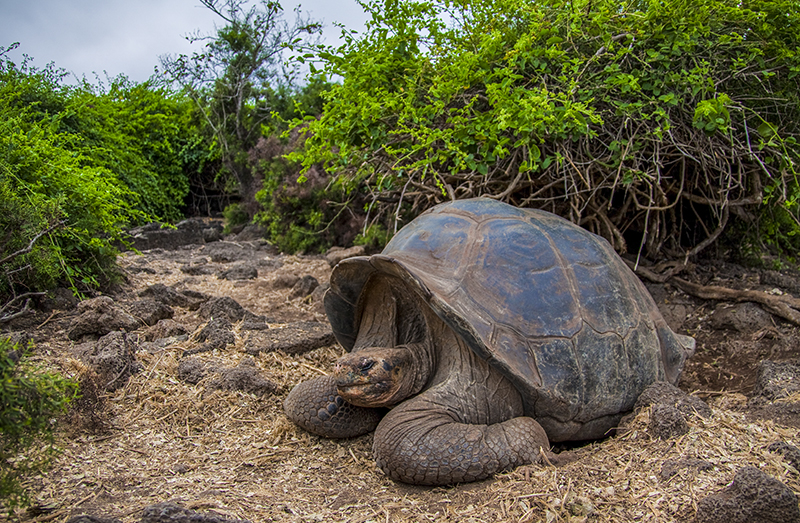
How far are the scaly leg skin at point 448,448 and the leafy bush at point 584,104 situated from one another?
4.70 feet

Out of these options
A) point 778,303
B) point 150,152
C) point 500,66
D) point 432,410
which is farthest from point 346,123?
point 150,152

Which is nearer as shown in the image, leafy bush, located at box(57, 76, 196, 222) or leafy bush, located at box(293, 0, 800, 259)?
leafy bush, located at box(293, 0, 800, 259)

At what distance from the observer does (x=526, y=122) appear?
2.68 m

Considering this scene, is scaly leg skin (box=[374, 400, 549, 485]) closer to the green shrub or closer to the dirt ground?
the dirt ground

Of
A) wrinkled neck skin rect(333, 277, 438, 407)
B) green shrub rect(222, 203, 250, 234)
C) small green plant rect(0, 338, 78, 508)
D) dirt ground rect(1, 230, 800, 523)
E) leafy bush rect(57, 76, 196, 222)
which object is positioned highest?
leafy bush rect(57, 76, 196, 222)

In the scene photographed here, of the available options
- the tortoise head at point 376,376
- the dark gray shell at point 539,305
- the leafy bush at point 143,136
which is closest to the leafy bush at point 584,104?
the dark gray shell at point 539,305

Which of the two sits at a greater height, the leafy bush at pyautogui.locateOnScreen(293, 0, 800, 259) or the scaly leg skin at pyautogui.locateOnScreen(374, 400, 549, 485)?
the leafy bush at pyautogui.locateOnScreen(293, 0, 800, 259)

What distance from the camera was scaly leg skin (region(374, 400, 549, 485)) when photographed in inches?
76.0

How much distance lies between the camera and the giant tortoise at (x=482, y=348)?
6.61 ft

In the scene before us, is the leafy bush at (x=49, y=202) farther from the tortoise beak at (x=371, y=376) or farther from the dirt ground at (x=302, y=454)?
the tortoise beak at (x=371, y=376)

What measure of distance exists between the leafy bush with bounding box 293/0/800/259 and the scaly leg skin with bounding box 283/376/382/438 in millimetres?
1415

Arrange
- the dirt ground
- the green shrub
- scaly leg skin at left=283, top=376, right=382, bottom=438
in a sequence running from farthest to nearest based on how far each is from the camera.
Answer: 1. the green shrub
2. scaly leg skin at left=283, top=376, right=382, bottom=438
3. the dirt ground

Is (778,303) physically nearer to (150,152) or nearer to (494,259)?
(494,259)

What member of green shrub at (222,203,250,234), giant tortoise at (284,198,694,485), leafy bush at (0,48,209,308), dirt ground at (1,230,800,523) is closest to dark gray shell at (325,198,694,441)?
giant tortoise at (284,198,694,485)
